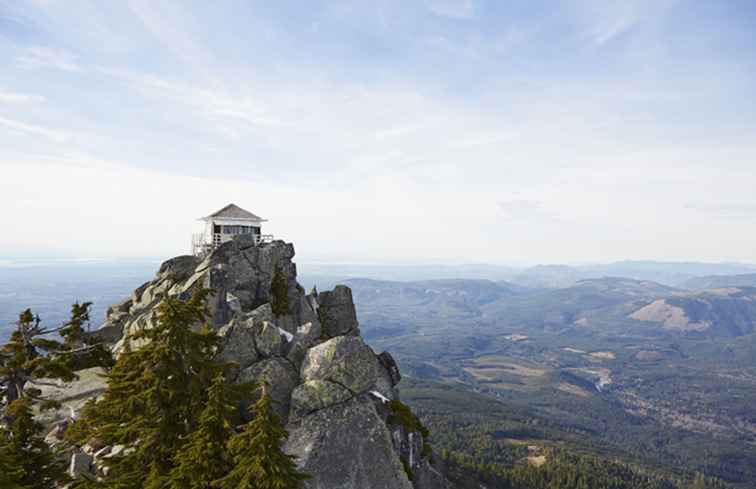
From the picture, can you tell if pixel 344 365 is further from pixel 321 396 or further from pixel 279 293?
pixel 279 293

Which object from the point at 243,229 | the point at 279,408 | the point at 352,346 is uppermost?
the point at 243,229

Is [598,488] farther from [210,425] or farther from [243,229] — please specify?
[210,425]

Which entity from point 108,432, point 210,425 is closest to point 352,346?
point 210,425

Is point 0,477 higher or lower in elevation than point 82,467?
higher

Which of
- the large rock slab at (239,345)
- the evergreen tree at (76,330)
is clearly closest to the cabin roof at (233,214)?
the evergreen tree at (76,330)

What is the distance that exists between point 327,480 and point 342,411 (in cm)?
459

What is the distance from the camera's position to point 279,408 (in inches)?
1271

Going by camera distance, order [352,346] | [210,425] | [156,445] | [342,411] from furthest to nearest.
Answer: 1. [352,346]
2. [342,411]
3. [156,445]
4. [210,425]

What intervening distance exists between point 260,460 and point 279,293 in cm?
3406

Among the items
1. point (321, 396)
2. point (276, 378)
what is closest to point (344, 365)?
point (321, 396)

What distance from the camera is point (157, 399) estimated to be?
84.4 feet

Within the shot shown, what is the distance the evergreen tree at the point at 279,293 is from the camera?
175 ft

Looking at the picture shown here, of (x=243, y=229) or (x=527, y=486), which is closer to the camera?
(x=243, y=229)

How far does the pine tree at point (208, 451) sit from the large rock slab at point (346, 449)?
20.6ft
